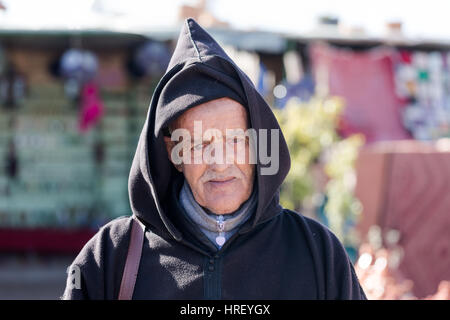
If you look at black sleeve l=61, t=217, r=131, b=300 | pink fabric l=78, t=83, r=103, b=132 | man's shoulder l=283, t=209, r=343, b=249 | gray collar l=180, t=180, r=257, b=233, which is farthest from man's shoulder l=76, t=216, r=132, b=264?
pink fabric l=78, t=83, r=103, b=132

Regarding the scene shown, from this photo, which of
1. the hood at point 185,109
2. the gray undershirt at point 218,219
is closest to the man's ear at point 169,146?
the hood at point 185,109

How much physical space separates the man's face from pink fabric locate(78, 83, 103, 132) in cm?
624

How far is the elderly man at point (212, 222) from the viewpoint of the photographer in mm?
1993

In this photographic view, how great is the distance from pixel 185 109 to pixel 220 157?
0.19 m

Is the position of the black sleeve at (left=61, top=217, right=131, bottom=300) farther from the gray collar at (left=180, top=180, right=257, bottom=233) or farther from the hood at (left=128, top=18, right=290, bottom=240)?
the gray collar at (left=180, top=180, right=257, bottom=233)

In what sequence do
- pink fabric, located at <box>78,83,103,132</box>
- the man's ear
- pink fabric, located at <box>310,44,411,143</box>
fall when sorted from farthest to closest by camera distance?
1. pink fabric, located at <box>78,83,103,132</box>
2. pink fabric, located at <box>310,44,411,143</box>
3. the man's ear

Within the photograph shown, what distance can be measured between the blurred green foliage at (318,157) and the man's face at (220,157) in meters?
3.08

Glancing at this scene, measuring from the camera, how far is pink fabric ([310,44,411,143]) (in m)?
7.89

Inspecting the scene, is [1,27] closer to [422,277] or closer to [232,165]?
[422,277]

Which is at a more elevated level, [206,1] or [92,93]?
[206,1]

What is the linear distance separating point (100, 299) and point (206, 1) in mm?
7610

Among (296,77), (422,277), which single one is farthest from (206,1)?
(422,277)

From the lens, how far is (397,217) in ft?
17.3

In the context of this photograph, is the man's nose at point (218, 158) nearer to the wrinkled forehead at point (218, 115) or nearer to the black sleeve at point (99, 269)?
the wrinkled forehead at point (218, 115)
